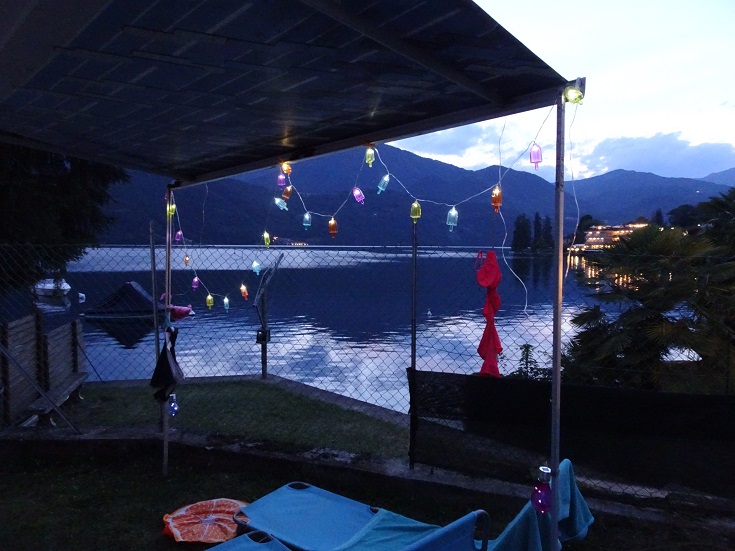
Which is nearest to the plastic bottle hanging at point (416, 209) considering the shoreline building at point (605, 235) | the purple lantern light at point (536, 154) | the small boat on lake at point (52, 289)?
the purple lantern light at point (536, 154)

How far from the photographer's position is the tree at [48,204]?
884 centimetres

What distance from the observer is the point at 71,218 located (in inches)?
395

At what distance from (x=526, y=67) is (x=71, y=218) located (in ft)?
31.7

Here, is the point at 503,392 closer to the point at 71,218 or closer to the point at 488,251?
the point at 488,251

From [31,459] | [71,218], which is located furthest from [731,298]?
[71,218]

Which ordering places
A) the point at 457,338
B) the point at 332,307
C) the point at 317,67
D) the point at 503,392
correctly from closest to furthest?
the point at 317,67, the point at 503,392, the point at 457,338, the point at 332,307

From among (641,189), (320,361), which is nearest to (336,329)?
(320,361)

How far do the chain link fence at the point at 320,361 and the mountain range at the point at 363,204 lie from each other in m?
0.35

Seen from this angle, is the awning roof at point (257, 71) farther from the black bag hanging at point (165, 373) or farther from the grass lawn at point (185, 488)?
the grass lawn at point (185, 488)

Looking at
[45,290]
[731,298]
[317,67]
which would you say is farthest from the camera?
[45,290]

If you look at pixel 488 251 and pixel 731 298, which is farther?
pixel 731 298

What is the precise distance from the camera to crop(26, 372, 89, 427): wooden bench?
16.8ft

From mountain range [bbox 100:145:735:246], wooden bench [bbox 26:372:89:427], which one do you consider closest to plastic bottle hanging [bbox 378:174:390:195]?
mountain range [bbox 100:145:735:246]

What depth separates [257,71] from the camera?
2.86m
